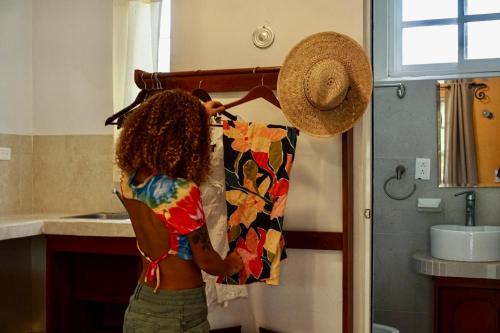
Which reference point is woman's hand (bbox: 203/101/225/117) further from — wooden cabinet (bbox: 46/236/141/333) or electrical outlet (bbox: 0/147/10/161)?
electrical outlet (bbox: 0/147/10/161)

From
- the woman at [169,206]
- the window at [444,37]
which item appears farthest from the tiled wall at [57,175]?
the window at [444,37]

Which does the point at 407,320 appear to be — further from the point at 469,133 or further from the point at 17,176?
the point at 17,176

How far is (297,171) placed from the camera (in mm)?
2379

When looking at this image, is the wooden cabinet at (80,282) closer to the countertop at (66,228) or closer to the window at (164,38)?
the countertop at (66,228)

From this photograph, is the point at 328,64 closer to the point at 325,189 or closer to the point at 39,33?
the point at 325,189

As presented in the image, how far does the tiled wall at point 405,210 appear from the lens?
3545 mm

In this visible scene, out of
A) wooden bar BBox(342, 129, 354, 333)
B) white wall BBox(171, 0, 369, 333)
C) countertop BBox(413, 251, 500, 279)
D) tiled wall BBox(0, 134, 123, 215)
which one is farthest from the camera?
tiled wall BBox(0, 134, 123, 215)

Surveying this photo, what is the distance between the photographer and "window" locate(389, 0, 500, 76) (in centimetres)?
356

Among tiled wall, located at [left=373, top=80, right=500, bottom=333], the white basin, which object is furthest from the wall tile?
the white basin

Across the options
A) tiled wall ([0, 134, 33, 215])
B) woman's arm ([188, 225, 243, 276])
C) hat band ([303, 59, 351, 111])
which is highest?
hat band ([303, 59, 351, 111])

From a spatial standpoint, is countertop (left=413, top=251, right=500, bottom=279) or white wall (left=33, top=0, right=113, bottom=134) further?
white wall (left=33, top=0, right=113, bottom=134)

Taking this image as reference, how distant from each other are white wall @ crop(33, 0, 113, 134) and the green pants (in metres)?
1.78

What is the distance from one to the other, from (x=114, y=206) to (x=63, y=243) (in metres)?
0.57

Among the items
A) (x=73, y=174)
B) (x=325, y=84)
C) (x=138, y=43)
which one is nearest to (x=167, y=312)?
(x=325, y=84)
